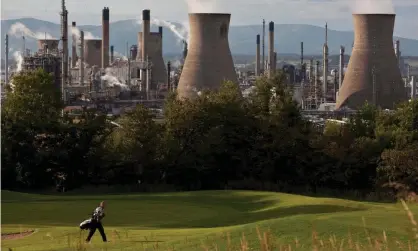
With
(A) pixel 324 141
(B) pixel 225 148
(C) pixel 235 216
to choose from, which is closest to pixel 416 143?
(A) pixel 324 141

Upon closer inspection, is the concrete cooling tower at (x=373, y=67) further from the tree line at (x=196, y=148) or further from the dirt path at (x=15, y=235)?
the dirt path at (x=15, y=235)

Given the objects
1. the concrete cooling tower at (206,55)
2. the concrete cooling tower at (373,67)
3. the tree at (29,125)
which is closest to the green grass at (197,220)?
the tree at (29,125)

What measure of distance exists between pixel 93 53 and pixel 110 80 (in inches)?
307

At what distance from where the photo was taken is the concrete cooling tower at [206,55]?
28.8 metres

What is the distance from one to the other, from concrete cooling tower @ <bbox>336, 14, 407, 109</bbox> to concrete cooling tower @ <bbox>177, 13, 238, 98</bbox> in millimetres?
4327

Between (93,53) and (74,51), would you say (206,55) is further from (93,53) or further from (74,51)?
(74,51)

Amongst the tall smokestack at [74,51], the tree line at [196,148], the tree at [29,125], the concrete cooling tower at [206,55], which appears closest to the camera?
the tree at [29,125]

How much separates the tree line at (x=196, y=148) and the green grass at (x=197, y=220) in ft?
11.3

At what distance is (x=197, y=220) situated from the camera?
1203 cm

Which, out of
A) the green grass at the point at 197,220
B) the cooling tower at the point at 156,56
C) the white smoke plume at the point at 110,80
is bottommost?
the green grass at the point at 197,220

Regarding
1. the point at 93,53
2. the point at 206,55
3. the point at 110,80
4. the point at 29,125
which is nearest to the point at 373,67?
the point at 206,55

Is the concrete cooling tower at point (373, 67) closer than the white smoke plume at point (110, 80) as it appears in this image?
Yes

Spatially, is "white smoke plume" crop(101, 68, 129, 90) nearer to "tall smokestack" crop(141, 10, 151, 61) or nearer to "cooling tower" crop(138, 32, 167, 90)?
"tall smokestack" crop(141, 10, 151, 61)

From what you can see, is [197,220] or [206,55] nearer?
[197,220]
